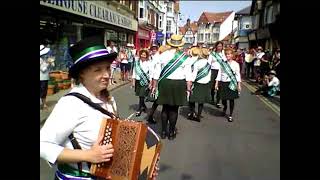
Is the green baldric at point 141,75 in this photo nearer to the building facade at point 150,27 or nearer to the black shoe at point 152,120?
the building facade at point 150,27

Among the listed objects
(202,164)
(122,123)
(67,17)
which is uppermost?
(67,17)

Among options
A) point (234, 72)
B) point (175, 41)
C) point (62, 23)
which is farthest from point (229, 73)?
point (62, 23)

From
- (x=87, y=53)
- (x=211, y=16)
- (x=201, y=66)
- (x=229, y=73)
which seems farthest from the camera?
(x=229, y=73)

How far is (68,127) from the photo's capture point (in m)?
1.87

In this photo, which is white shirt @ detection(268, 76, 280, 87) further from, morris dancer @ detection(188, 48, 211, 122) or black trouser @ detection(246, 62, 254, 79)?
black trouser @ detection(246, 62, 254, 79)

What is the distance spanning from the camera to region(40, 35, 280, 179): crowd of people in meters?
1.87

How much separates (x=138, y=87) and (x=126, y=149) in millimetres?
5812

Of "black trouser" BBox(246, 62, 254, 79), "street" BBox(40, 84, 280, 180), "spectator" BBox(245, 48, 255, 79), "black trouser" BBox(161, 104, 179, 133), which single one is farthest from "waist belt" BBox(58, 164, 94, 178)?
"black trouser" BBox(246, 62, 254, 79)

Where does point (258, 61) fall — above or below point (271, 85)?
above

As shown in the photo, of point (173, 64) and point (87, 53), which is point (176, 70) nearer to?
point (173, 64)
